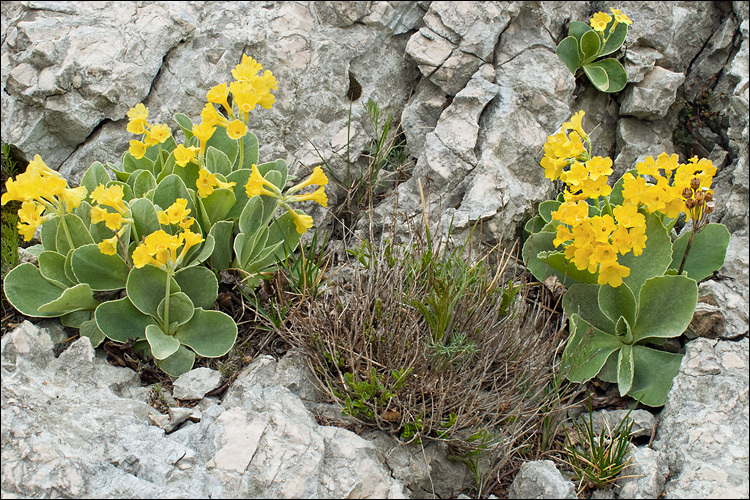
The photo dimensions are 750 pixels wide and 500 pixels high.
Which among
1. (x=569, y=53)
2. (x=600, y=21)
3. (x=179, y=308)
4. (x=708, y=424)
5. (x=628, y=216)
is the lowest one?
(x=708, y=424)

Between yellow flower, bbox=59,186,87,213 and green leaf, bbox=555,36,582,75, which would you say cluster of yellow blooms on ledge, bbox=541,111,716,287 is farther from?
yellow flower, bbox=59,186,87,213

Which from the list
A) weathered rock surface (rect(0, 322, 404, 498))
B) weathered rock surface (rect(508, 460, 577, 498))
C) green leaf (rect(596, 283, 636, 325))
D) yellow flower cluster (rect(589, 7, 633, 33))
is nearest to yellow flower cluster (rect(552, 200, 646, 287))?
green leaf (rect(596, 283, 636, 325))

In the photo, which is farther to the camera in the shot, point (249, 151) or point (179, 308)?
point (249, 151)

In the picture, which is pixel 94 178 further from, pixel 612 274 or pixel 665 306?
pixel 665 306

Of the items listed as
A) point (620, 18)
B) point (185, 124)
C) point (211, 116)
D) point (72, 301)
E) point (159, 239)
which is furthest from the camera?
point (620, 18)

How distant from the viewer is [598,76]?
12.7 feet

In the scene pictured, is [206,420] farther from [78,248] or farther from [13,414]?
[78,248]

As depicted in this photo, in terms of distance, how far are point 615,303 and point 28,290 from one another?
112 inches

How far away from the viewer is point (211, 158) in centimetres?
309

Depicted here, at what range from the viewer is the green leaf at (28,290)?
2.68 metres

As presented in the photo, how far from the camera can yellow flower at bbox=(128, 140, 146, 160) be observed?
2949mm

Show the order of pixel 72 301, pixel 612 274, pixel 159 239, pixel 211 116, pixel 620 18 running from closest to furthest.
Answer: pixel 159 239 → pixel 72 301 → pixel 612 274 → pixel 211 116 → pixel 620 18

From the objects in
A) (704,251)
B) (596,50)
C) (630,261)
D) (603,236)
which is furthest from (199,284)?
(596,50)

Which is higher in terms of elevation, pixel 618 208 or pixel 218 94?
pixel 218 94
